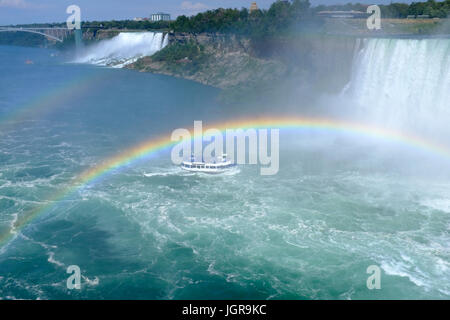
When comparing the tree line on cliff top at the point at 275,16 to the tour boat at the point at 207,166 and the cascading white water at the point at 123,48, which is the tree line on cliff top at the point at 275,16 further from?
the tour boat at the point at 207,166

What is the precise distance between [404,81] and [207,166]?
24.5 metres

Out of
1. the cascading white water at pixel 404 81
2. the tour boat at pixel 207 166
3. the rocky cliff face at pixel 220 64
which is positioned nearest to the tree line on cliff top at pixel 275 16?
the rocky cliff face at pixel 220 64

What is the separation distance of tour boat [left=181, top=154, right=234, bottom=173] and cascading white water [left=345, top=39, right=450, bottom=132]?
21.5m

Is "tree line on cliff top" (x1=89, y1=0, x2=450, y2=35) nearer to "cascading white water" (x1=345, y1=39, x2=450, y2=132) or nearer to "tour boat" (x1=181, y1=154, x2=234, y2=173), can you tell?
"cascading white water" (x1=345, y1=39, x2=450, y2=132)

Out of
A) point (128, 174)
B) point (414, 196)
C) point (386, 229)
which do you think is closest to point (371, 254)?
point (386, 229)

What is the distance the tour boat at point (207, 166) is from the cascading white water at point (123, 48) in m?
81.2

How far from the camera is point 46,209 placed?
31734 mm

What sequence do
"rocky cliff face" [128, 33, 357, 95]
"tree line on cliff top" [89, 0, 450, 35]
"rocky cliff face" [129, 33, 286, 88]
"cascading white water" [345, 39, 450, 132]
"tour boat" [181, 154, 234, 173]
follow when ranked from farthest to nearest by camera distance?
"rocky cliff face" [129, 33, 286, 88]
"tree line on cliff top" [89, 0, 450, 35]
"rocky cliff face" [128, 33, 357, 95]
"cascading white water" [345, 39, 450, 132]
"tour boat" [181, 154, 234, 173]

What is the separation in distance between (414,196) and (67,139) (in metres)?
35.9

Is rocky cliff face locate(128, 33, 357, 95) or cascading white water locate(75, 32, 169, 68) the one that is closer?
rocky cliff face locate(128, 33, 357, 95)

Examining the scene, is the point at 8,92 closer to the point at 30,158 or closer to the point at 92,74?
the point at 92,74

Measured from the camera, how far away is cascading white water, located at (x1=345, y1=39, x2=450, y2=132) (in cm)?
4381

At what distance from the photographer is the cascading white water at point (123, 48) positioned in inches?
4637

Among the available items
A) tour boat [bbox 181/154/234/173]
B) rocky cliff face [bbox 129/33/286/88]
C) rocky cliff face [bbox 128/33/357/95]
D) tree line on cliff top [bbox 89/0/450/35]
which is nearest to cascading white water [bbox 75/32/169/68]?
rocky cliff face [bbox 128/33/357/95]
